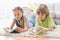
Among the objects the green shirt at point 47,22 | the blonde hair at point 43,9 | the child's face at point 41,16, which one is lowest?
the green shirt at point 47,22

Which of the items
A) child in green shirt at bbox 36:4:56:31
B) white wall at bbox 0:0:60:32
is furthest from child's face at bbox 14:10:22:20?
child in green shirt at bbox 36:4:56:31

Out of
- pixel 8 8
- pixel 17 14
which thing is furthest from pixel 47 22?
pixel 8 8

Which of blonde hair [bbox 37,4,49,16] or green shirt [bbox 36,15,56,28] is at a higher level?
blonde hair [bbox 37,4,49,16]

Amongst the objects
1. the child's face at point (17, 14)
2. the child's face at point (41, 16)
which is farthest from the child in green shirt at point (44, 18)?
the child's face at point (17, 14)

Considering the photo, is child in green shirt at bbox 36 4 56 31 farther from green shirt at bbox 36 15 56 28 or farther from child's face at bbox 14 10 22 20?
child's face at bbox 14 10 22 20

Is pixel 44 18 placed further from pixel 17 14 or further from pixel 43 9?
pixel 17 14

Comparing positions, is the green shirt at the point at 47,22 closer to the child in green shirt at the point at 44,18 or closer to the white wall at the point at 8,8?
the child in green shirt at the point at 44,18

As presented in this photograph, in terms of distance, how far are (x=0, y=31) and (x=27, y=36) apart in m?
0.32

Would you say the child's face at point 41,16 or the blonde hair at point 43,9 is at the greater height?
the blonde hair at point 43,9

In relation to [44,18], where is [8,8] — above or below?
above

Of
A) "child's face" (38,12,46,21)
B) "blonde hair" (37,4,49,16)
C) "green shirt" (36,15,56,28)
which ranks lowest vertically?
"green shirt" (36,15,56,28)

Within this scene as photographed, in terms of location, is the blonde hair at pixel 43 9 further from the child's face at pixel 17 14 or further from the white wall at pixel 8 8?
the child's face at pixel 17 14

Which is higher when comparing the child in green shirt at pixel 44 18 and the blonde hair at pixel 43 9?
the blonde hair at pixel 43 9

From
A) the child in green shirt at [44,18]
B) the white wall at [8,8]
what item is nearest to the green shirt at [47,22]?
the child in green shirt at [44,18]
